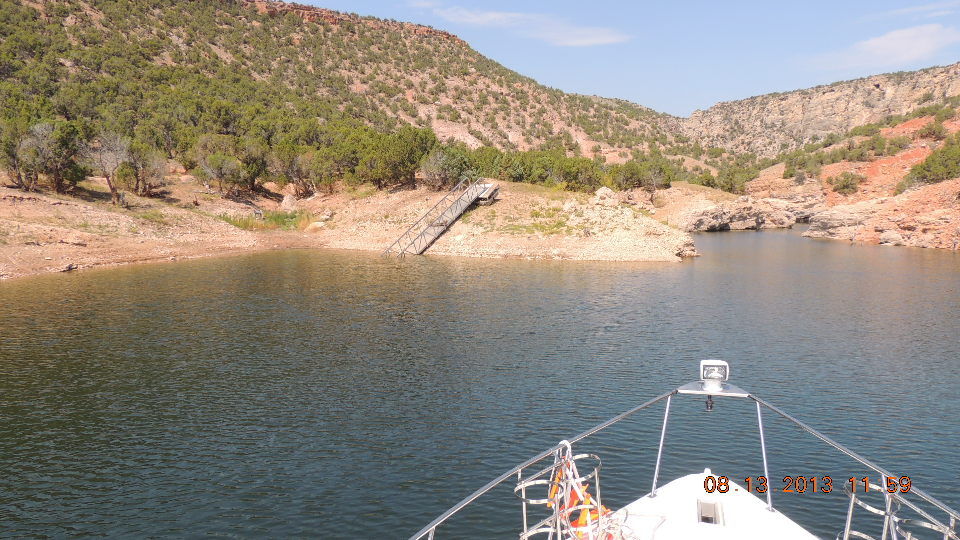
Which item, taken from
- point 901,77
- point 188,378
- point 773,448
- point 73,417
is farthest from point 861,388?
point 901,77

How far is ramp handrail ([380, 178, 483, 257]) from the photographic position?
204 feet

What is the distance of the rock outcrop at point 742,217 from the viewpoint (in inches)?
3844

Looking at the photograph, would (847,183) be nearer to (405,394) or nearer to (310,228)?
(310,228)

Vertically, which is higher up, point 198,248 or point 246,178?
point 246,178

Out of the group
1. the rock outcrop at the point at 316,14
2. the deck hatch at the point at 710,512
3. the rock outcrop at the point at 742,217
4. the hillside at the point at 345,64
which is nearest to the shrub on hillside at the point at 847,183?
the rock outcrop at the point at 742,217

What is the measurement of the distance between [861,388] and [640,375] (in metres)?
7.94

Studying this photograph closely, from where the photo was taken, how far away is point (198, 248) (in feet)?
188

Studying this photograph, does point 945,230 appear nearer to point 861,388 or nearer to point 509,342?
point 861,388

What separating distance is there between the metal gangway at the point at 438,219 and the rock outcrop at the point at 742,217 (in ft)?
142

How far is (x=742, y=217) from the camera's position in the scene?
103 meters

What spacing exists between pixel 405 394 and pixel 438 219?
45199mm

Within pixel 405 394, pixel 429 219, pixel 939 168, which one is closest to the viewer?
pixel 405 394

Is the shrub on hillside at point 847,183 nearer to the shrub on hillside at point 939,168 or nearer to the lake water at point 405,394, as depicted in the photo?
the shrub on hillside at point 939,168

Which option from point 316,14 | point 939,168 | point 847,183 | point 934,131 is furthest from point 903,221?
point 316,14
